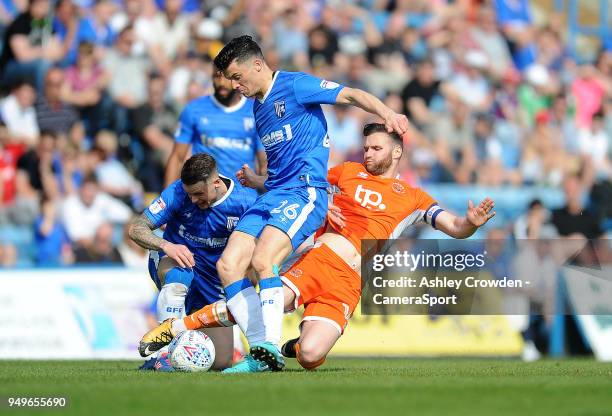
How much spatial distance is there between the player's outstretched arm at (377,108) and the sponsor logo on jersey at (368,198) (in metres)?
1.60

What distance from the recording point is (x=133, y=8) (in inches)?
773

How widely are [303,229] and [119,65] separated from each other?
9514mm

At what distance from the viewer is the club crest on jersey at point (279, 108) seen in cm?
1011

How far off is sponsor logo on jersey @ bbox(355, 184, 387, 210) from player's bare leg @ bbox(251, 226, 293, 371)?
1.45 m

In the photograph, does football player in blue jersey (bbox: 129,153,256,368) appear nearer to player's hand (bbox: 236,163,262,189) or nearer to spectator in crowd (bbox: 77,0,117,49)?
player's hand (bbox: 236,163,262,189)

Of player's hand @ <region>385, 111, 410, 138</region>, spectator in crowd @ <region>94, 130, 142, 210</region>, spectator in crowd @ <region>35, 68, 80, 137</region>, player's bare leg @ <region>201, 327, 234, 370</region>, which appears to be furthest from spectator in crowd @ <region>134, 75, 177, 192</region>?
player's hand @ <region>385, 111, 410, 138</region>

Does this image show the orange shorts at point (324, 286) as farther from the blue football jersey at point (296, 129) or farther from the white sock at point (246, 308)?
the blue football jersey at point (296, 129)

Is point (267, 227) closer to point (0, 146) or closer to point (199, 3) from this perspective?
point (0, 146)

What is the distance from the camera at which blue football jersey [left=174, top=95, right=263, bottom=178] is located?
1280 centimetres

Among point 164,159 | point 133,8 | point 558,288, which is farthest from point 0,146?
point 558,288

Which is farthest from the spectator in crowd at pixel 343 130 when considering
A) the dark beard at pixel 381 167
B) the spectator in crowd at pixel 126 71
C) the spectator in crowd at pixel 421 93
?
the dark beard at pixel 381 167

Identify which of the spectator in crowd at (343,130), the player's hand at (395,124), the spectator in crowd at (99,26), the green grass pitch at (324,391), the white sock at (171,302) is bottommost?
the green grass pitch at (324,391)

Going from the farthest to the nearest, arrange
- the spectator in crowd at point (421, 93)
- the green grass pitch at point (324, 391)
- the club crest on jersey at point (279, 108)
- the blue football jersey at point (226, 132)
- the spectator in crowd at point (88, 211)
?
the spectator in crowd at point (421, 93)
the spectator in crowd at point (88, 211)
the blue football jersey at point (226, 132)
the club crest on jersey at point (279, 108)
the green grass pitch at point (324, 391)

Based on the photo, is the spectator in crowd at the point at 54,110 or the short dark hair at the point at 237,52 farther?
the spectator in crowd at the point at 54,110
